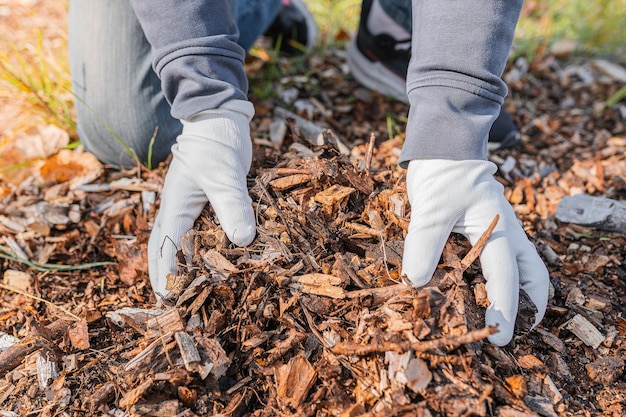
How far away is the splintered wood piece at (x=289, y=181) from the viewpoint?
6.18 ft

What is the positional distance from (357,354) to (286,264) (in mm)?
405

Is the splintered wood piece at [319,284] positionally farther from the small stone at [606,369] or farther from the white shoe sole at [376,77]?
the white shoe sole at [376,77]

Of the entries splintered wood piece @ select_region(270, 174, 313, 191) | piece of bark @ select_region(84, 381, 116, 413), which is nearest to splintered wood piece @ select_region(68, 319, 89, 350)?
piece of bark @ select_region(84, 381, 116, 413)

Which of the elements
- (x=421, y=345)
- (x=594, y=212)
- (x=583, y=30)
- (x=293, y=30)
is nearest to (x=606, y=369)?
(x=421, y=345)

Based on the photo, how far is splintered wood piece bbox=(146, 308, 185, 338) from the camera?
1591 mm

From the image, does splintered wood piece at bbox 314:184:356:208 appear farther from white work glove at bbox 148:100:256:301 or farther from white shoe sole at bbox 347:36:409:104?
white shoe sole at bbox 347:36:409:104

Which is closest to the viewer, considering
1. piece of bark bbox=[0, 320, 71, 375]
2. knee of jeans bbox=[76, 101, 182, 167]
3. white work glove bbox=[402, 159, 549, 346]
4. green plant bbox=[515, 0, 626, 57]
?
white work glove bbox=[402, 159, 549, 346]

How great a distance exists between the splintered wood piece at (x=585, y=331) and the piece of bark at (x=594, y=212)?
64cm

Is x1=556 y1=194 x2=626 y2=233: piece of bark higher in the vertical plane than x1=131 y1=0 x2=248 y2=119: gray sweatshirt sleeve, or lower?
lower

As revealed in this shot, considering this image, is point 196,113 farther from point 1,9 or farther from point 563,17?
point 563,17

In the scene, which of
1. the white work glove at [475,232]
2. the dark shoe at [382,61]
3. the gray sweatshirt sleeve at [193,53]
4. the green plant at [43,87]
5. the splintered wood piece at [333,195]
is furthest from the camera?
the dark shoe at [382,61]

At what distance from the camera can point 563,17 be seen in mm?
4770

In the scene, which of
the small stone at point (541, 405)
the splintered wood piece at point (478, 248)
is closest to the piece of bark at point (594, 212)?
the splintered wood piece at point (478, 248)

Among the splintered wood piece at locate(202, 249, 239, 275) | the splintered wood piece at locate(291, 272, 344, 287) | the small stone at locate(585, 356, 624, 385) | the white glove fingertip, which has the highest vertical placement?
the white glove fingertip
